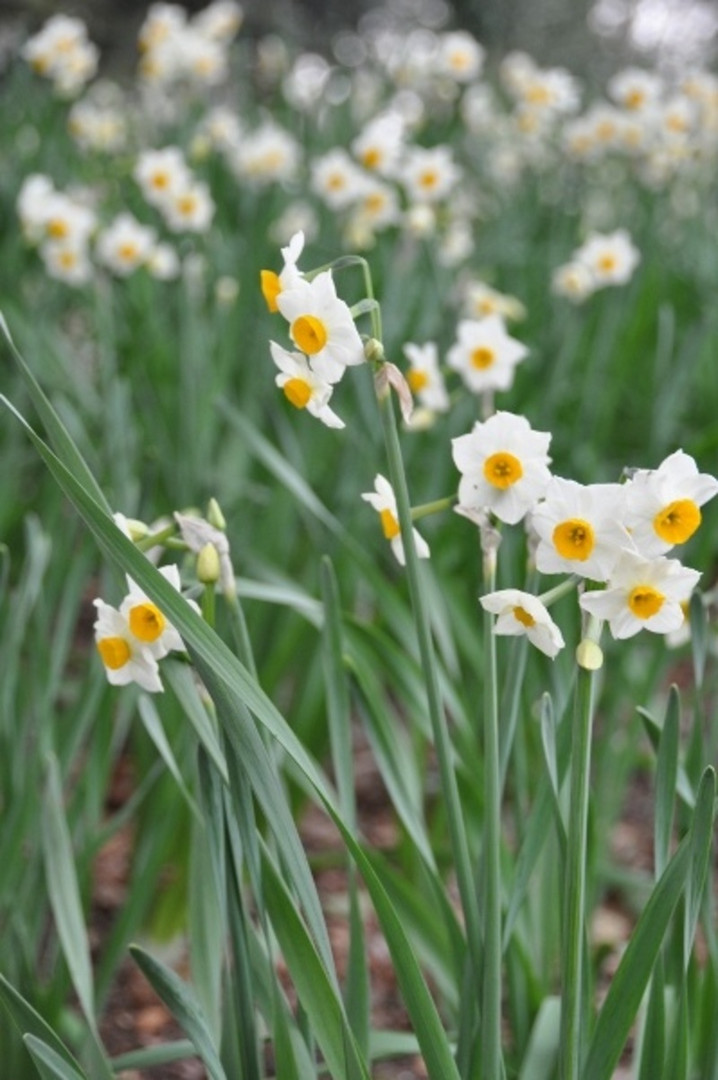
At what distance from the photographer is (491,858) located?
1.05 m

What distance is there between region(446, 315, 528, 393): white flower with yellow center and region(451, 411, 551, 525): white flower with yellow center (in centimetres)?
80

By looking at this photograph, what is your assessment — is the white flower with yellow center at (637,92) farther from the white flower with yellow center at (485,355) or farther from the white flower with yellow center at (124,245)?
the white flower with yellow center at (485,355)

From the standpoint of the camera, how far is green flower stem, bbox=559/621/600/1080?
0.95 metres

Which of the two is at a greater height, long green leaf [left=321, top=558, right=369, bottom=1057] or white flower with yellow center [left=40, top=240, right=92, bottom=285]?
white flower with yellow center [left=40, top=240, right=92, bottom=285]

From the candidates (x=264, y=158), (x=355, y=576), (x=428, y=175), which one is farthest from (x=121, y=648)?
(x=264, y=158)

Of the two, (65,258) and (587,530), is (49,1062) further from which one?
(65,258)

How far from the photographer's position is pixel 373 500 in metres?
1.09

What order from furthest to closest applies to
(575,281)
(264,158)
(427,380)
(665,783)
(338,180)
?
(264,158), (338,180), (575,281), (427,380), (665,783)

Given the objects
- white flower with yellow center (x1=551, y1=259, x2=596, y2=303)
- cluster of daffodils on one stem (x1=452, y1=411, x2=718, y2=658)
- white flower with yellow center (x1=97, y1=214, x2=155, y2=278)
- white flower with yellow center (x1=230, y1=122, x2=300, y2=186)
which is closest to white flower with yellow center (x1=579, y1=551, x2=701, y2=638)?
cluster of daffodils on one stem (x1=452, y1=411, x2=718, y2=658)

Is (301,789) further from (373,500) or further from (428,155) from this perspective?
(428,155)

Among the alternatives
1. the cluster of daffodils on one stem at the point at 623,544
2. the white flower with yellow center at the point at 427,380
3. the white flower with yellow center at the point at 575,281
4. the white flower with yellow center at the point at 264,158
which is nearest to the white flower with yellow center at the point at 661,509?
the cluster of daffodils on one stem at the point at 623,544

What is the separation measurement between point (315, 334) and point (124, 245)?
172 centimetres

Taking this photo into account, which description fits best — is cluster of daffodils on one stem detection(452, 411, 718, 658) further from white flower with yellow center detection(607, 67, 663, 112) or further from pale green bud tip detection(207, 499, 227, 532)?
white flower with yellow center detection(607, 67, 663, 112)

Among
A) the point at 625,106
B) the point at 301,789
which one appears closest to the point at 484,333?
the point at 301,789
